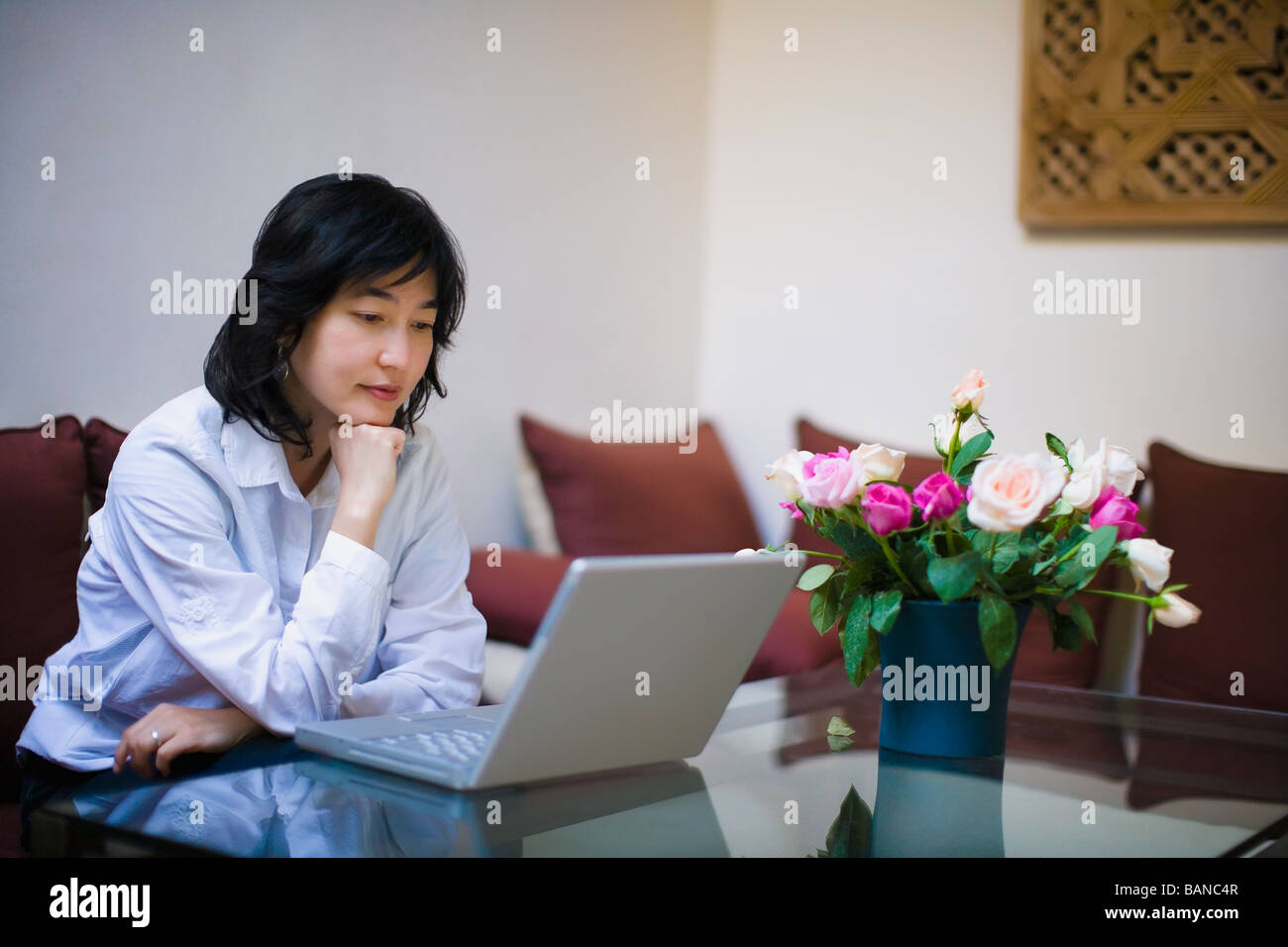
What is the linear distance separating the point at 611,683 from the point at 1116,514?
19.1 inches

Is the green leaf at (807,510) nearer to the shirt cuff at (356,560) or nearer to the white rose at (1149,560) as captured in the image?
the white rose at (1149,560)

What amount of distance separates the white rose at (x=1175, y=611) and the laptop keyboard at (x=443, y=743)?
0.59 metres

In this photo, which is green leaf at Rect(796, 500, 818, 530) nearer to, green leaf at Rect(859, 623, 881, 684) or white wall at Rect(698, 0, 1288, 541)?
green leaf at Rect(859, 623, 881, 684)

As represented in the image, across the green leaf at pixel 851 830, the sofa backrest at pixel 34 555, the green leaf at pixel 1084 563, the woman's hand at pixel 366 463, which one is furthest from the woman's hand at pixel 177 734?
the green leaf at pixel 1084 563

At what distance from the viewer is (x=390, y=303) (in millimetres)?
1408

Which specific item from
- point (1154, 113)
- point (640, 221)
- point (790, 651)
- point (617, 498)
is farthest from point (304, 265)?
point (1154, 113)

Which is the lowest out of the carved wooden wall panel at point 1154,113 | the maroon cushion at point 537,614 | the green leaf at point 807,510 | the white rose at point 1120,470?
the maroon cushion at point 537,614

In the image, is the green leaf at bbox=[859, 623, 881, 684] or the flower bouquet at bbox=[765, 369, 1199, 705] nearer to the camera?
the flower bouquet at bbox=[765, 369, 1199, 705]

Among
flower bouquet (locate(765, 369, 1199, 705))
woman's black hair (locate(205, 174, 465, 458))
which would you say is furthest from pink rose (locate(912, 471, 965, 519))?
woman's black hair (locate(205, 174, 465, 458))

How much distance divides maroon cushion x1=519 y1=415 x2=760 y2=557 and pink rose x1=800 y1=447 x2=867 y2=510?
1.47 m

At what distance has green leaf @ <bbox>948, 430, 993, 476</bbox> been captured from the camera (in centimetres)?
115

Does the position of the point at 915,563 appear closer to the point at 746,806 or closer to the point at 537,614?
the point at 746,806

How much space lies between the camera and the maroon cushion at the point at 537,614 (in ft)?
7.16
